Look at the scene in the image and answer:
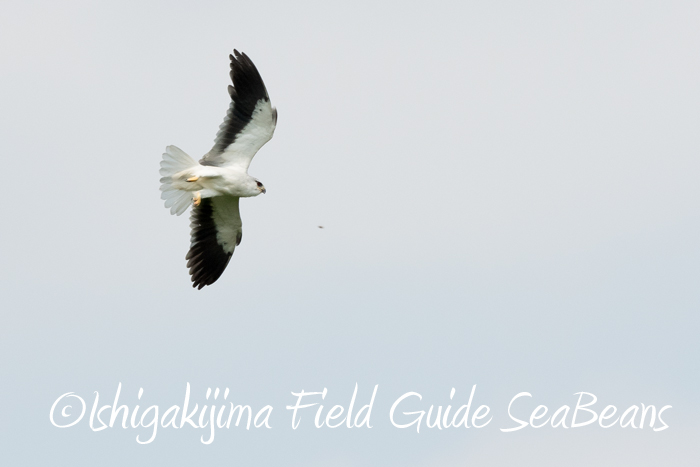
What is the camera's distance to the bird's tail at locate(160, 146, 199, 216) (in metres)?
15.4

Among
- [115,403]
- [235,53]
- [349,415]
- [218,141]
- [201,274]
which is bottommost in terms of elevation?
[115,403]

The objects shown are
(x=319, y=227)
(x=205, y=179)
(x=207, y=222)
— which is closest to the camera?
(x=319, y=227)

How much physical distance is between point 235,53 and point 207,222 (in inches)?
108

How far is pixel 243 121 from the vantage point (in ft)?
51.2

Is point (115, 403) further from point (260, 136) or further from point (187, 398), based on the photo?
point (260, 136)

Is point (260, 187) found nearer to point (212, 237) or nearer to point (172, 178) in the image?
point (172, 178)

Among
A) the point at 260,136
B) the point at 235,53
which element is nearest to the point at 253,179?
the point at 260,136

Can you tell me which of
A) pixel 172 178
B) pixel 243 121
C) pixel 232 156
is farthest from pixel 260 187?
pixel 172 178

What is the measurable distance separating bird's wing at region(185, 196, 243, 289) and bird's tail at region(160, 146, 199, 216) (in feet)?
1.91

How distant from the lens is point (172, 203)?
1566cm

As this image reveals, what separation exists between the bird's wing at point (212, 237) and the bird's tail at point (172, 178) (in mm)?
582

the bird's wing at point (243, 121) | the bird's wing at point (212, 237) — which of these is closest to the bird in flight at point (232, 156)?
the bird's wing at point (243, 121)

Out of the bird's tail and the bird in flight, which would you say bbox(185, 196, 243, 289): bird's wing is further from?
the bird's tail

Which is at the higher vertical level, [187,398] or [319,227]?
[319,227]
